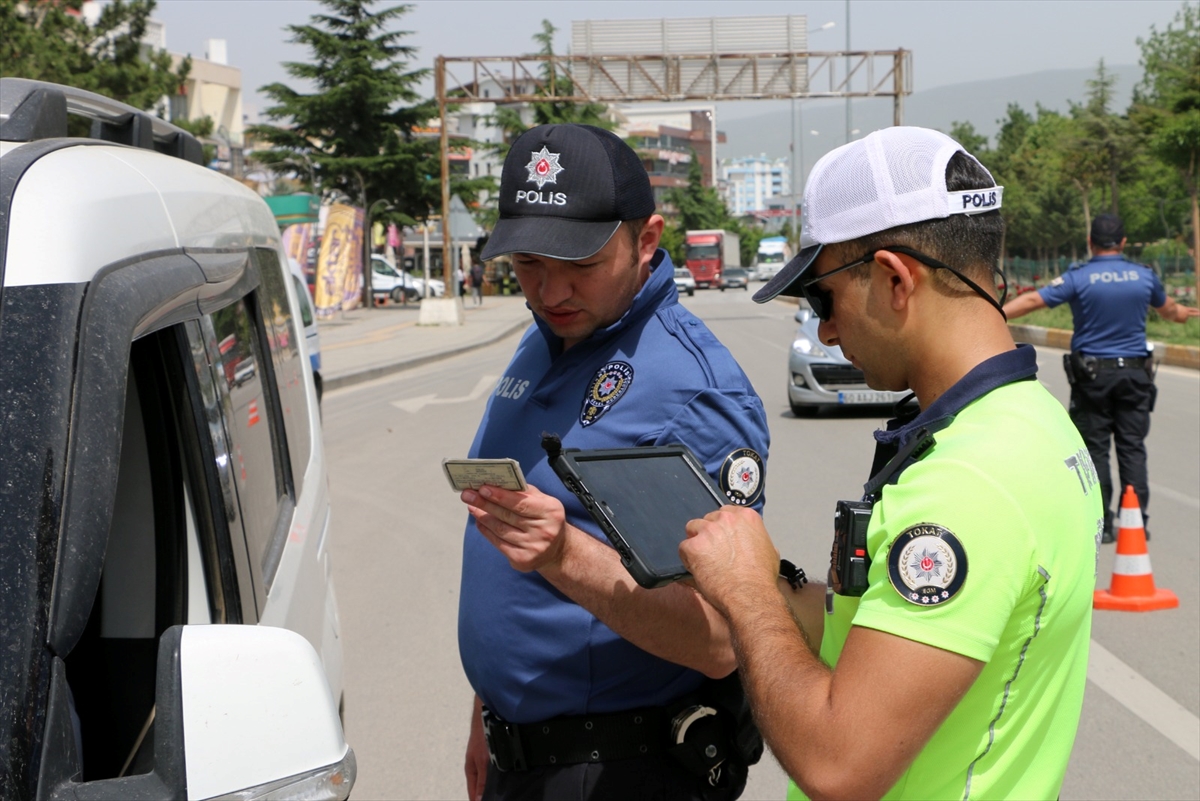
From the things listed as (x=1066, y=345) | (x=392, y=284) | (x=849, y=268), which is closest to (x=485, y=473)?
(x=849, y=268)

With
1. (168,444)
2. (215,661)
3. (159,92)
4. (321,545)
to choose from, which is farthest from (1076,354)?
(159,92)

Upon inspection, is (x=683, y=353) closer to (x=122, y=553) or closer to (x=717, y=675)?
(x=717, y=675)

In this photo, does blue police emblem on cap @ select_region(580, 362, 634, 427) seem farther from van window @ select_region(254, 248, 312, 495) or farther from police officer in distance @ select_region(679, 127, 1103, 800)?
van window @ select_region(254, 248, 312, 495)

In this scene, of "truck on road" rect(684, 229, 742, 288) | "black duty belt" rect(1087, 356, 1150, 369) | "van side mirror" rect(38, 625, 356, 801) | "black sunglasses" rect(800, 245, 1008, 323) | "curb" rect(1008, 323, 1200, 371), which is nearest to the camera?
"van side mirror" rect(38, 625, 356, 801)

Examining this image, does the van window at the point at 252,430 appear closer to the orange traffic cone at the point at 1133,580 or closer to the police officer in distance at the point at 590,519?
the police officer in distance at the point at 590,519

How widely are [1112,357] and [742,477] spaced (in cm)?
590

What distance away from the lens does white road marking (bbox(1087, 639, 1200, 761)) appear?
4473 mm

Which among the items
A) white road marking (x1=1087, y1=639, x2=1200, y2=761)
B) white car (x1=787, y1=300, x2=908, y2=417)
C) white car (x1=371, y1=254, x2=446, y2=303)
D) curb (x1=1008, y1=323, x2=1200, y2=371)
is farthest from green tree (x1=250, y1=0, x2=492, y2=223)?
white road marking (x1=1087, y1=639, x2=1200, y2=761)

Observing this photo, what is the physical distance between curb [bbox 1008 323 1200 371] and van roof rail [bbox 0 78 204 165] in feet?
Answer: 39.6

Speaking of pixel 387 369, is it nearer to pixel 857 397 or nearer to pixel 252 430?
pixel 857 397

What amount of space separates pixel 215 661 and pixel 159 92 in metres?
25.4

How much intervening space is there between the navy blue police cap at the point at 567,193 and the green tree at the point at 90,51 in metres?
21.2

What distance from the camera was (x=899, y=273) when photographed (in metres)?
1.66

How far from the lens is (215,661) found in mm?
1353
